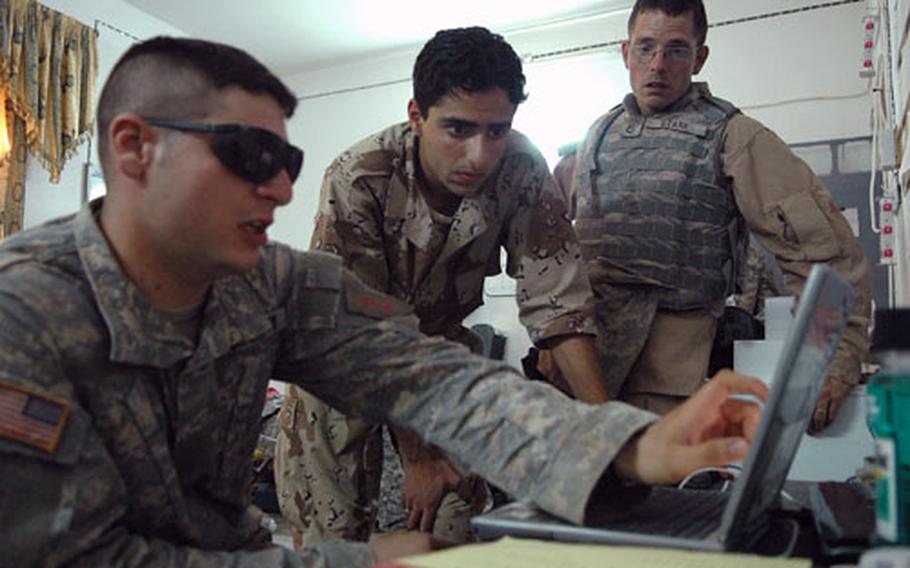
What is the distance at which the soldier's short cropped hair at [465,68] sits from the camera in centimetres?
159

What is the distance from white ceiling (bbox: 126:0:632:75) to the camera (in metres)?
5.21

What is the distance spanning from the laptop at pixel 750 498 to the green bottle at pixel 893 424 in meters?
0.06

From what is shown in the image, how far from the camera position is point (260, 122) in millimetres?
1000

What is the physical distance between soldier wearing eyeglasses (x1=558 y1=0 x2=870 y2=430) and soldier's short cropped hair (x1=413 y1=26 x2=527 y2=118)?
425 millimetres

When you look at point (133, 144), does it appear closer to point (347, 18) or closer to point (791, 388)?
point (791, 388)

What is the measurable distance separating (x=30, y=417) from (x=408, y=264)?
97 centimetres

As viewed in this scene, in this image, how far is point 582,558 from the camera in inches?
23.9

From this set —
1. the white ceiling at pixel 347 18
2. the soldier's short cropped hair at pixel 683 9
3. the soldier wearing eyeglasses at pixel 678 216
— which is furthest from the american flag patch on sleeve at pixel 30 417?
the white ceiling at pixel 347 18

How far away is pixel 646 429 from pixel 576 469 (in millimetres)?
84

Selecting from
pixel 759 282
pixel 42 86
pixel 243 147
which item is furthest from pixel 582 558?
pixel 42 86

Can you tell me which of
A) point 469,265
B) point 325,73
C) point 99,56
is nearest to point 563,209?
point 469,265

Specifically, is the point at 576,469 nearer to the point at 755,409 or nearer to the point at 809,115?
the point at 755,409

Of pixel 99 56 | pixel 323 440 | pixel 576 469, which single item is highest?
pixel 99 56

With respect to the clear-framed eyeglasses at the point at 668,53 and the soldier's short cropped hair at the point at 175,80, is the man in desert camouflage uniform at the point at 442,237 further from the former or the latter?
the soldier's short cropped hair at the point at 175,80
